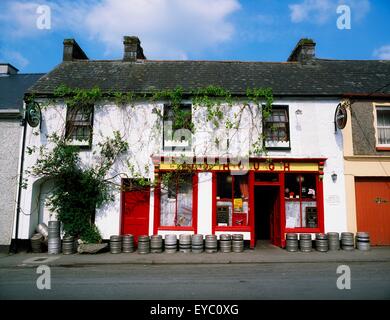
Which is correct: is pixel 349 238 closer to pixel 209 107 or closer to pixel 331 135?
pixel 331 135

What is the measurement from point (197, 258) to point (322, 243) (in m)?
4.92

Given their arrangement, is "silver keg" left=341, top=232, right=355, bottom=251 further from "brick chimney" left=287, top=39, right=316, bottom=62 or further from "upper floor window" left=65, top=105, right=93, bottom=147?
"upper floor window" left=65, top=105, right=93, bottom=147

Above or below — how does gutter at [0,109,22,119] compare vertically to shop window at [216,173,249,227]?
above

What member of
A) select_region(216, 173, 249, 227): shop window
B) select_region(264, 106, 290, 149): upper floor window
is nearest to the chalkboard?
select_region(216, 173, 249, 227): shop window

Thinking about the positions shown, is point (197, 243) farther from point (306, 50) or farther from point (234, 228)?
point (306, 50)

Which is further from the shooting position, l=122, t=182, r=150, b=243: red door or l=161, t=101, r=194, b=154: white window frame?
l=161, t=101, r=194, b=154: white window frame

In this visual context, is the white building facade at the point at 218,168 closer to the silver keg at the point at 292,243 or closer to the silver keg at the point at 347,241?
the silver keg at the point at 347,241

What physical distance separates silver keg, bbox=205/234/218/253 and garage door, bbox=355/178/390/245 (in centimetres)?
618

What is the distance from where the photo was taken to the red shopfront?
12664 millimetres

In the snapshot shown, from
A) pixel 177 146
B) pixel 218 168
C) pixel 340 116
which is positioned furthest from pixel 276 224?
pixel 177 146

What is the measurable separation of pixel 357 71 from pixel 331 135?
4.65 meters

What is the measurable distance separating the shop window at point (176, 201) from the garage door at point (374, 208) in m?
7.12

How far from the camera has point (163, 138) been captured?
→ 13.1 m

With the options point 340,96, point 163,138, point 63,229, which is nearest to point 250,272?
point 163,138
